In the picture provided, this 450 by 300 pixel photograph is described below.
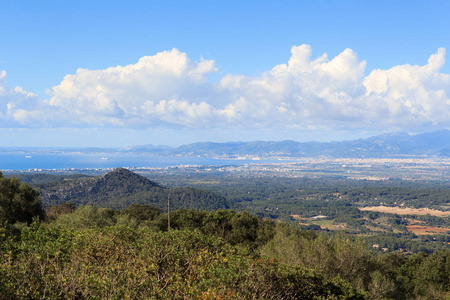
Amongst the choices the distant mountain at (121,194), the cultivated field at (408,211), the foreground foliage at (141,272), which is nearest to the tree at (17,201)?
the foreground foliage at (141,272)

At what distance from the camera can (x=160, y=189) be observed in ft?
346

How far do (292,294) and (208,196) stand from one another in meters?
98.7

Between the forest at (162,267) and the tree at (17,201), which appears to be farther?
the tree at (17,201)

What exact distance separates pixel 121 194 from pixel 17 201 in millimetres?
71120

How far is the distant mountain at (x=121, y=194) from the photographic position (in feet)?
291

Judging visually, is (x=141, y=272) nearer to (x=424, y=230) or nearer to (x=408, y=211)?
(x=424, y=230)

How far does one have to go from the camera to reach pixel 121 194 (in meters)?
98.2

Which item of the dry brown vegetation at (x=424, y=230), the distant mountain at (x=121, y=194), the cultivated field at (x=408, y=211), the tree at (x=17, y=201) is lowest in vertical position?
the dry brown vegetation at (x=424, y=230)

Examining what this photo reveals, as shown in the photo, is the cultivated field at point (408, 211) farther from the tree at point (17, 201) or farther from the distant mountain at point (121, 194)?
the tree at point (17, 201)

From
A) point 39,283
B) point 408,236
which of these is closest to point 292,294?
point 39,283

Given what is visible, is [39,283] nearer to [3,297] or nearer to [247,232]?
[3,297]

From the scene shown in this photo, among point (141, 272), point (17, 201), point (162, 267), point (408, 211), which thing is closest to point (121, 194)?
point (17, 201)

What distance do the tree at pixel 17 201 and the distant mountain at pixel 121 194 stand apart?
5410cm

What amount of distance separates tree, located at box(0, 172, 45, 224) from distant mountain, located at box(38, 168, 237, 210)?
2130 inches
